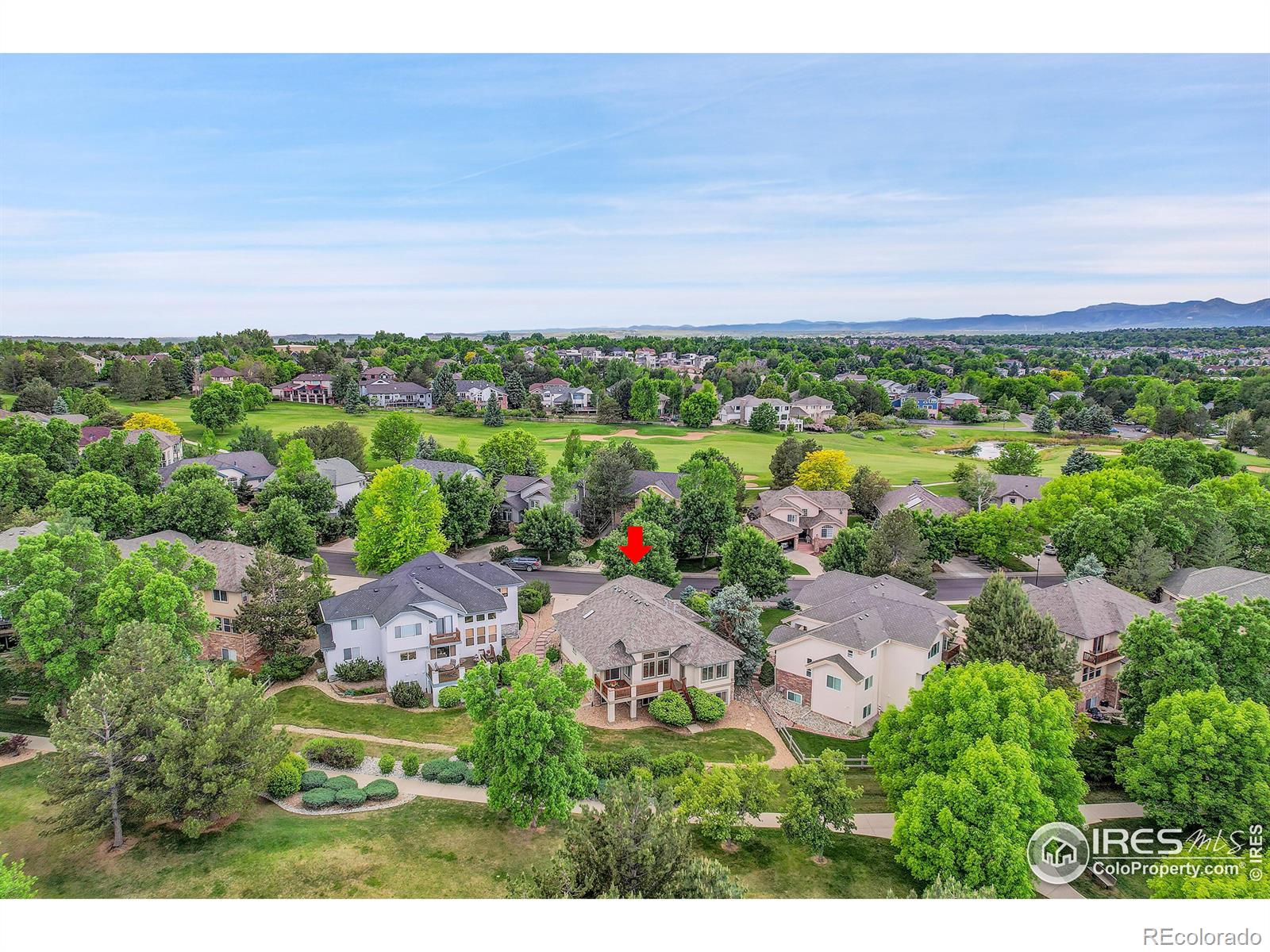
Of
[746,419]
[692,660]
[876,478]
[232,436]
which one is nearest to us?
[692,660]

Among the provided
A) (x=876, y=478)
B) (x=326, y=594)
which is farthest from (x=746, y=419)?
(x=326, y=594)

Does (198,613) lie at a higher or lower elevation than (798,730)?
higher

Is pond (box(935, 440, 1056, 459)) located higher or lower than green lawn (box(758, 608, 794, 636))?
higher

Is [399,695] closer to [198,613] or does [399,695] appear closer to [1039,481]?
[198,613]

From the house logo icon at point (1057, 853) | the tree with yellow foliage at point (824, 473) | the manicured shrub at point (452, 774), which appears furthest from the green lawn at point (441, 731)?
the tree with yellow foliage at point (824, 473)

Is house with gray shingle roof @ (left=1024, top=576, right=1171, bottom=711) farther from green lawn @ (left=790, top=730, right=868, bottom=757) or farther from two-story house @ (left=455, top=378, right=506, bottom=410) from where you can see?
two-story house @ (left=455, top=378, right=506, bottom=410)

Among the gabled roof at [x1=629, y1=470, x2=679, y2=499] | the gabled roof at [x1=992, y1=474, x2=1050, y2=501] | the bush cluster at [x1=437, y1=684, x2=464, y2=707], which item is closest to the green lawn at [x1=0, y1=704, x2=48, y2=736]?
the bush cluster at [x1=437, y1=684, x2=464, y2=707]
